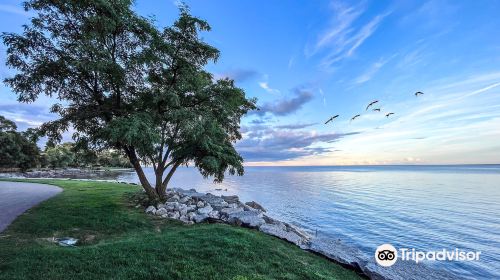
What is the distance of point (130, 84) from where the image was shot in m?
15.1

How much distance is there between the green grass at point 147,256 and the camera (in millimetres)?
5820

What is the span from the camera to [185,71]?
1462cm

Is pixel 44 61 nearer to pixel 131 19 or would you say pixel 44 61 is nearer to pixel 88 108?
pixel 88 108

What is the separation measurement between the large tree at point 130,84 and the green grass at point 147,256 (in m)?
4.11

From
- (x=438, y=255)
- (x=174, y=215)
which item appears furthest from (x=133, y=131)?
(x=438, y=255)

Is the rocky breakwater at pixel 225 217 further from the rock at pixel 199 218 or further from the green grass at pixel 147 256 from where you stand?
the green grass at pixel 147 256

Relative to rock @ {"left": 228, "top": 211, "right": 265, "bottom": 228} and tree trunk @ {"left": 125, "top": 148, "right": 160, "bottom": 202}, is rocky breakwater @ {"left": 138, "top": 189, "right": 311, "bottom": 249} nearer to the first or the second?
rock @ {"left": 228, "top": 211, "right": 265, "bottom": 228}

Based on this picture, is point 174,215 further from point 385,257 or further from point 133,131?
point 385,257

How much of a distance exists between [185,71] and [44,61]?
6.47 metres

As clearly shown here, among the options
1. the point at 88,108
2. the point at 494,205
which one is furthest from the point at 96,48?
the point at 494,205

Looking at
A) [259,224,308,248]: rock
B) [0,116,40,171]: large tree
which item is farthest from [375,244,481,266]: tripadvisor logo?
[0,116,40,171]: large tree

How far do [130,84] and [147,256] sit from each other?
1107 centimetres

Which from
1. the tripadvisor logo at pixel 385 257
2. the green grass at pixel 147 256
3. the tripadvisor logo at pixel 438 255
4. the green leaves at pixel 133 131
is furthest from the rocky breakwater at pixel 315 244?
the green leaves at pixel 133 131

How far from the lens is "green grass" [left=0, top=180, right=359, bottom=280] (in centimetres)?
582
